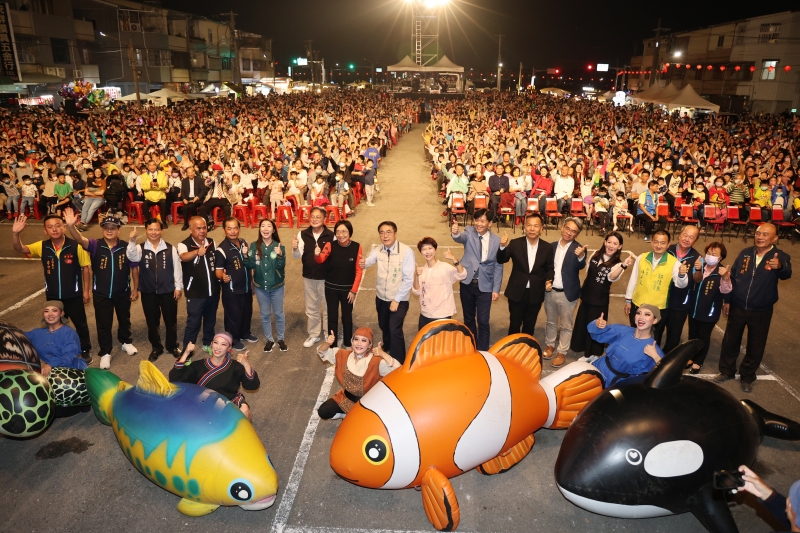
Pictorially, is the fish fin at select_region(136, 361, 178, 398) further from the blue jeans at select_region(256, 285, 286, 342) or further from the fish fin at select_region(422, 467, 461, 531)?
the blue jeans at select_region(256, 285, 286, 342)

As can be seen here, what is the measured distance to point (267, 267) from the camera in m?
6.59

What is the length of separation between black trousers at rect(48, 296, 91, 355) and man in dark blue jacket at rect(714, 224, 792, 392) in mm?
7765

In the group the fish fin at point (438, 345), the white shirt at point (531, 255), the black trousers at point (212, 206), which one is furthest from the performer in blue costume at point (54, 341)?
the black trousers at point (212, 206)

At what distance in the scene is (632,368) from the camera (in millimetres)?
4840

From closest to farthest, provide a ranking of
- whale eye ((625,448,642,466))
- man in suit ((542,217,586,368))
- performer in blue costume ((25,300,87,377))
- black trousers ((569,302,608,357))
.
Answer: whale eye ((625,448,642,466)) < performer in blue costume ((25,300,87,377)) < man in suit ((542,217,586,368)) < black trousers ((569,302,608,357))

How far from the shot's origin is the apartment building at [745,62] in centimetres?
3919

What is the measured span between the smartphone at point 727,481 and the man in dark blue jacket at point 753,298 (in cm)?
318

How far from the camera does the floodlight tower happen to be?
49.4 meters

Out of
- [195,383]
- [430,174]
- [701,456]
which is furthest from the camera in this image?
[430,174]

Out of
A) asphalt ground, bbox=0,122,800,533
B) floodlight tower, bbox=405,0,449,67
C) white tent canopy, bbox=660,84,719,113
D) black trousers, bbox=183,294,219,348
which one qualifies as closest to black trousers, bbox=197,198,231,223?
asphalt ground, bbox=0,122,800,533

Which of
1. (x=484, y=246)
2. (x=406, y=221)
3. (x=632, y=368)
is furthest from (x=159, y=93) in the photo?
(x=632, y=368)

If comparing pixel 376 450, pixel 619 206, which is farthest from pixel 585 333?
pixel 619 206

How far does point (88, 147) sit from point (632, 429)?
706 inches

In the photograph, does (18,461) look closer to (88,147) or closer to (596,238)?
(596,238)
